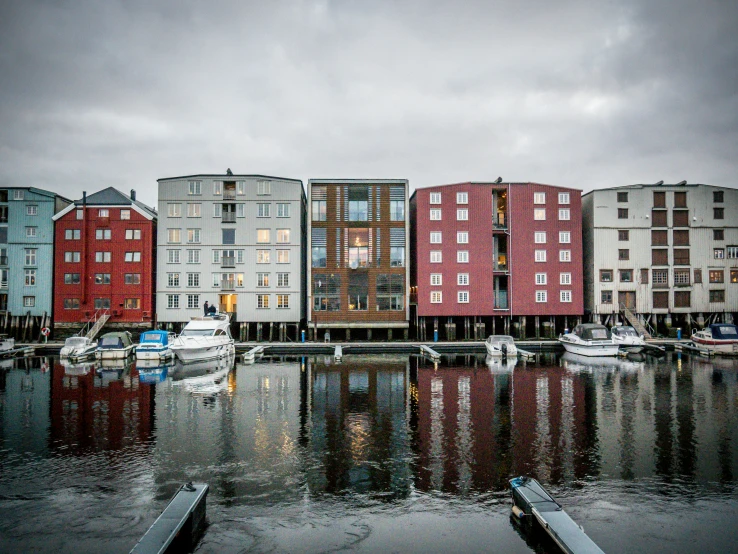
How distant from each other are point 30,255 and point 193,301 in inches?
796

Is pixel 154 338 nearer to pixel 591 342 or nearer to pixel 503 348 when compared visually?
pixel 503 348

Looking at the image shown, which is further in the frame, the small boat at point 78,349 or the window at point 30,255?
the window at point 30,255

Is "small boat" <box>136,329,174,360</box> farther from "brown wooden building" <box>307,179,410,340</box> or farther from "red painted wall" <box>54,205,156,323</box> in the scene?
"brown wooden building" <box>307,179,410,340</box>

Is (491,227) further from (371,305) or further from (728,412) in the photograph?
(728,412)

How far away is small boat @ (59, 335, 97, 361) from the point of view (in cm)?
4056

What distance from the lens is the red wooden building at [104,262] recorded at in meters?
53.3

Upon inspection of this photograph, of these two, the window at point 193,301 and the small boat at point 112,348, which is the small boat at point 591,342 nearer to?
the window at point 193,301

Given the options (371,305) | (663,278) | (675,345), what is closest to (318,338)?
(371,305)

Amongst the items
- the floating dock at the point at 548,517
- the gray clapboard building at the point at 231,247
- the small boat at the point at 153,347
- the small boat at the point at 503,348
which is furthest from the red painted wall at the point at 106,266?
the floating dock at the point at 548,517

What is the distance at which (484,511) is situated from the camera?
12297 mm

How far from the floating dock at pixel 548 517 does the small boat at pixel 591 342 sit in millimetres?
33667

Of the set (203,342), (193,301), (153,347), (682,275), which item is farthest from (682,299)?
(153,347)

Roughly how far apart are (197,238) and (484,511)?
4768cm

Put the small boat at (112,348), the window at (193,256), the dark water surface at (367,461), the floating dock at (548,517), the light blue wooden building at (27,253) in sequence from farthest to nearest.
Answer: the light blue wooden building at (27,253) → the window at (193,256) → the small boat at (112,348) → the dark water surface at (367,461) → the floating dock at (548,517)
